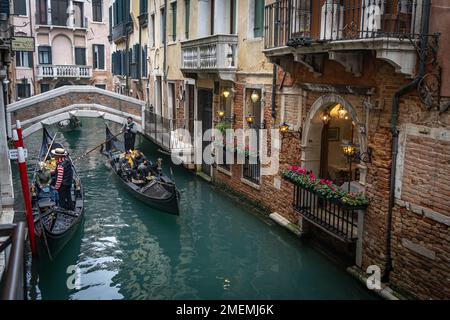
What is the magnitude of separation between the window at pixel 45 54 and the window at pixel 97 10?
328 cm

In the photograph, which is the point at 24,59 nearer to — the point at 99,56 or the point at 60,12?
the point at 60,12

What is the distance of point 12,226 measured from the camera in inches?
109

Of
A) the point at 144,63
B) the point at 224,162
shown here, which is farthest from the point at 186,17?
the point at 144,63

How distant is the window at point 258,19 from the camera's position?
9.15 meters

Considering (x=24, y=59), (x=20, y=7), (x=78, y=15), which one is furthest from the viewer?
(x=78, y=15)

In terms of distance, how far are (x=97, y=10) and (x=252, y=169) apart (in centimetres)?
2086

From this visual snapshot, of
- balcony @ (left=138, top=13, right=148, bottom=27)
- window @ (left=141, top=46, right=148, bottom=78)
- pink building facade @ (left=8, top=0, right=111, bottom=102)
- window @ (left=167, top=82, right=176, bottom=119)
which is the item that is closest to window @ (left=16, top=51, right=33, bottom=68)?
pink building facade @ (left=8, top=0, right=111, bottom=102)

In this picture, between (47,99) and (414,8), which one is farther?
(47,99)

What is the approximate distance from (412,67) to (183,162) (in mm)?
8624

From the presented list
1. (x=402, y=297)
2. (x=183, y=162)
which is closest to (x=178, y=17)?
(x=183, y=162)

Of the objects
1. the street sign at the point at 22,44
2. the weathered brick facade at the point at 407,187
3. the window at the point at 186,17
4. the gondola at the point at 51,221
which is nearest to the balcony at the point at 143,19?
the window at the point at 186,17

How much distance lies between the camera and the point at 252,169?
999 centimetres
